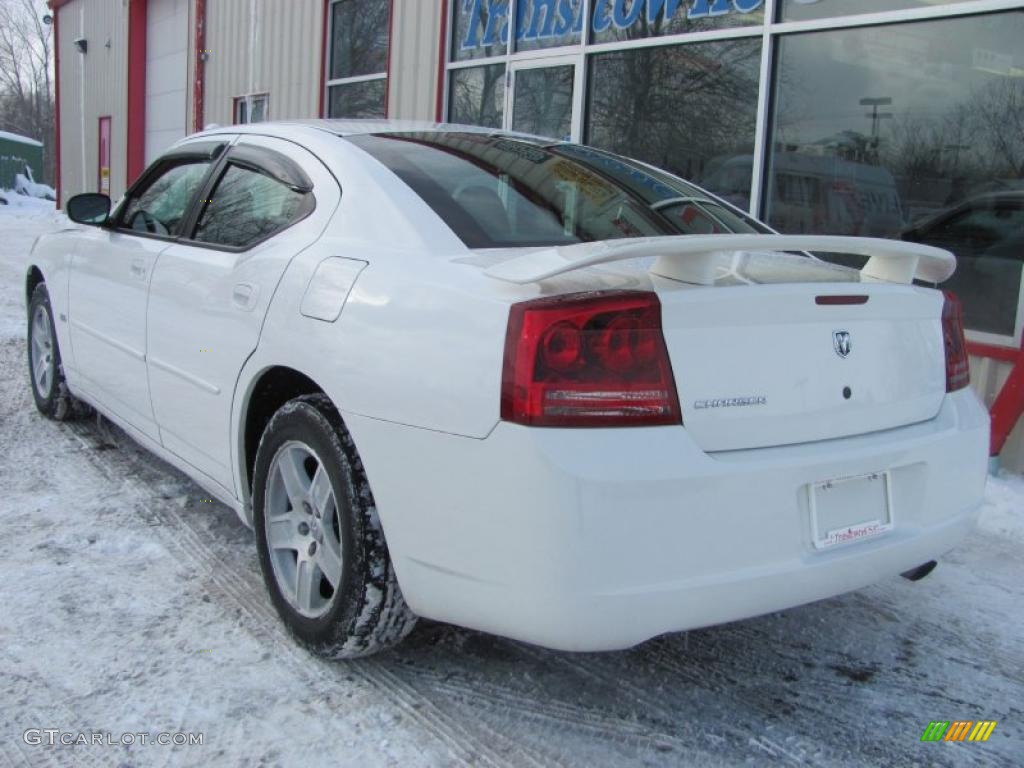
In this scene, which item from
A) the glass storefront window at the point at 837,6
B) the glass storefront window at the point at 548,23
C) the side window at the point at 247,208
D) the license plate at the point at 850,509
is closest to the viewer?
the license plate at the point at 850,509

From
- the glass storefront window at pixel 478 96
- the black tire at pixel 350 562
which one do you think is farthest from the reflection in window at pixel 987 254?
the glass storefront window at pixel 478 96

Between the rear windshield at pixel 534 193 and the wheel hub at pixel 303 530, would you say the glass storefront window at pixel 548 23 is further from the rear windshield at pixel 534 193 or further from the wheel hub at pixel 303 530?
the wheel hub at pixel 303 530

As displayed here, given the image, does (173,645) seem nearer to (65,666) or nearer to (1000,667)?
(65,666)

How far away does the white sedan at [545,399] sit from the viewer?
2074 millimetres

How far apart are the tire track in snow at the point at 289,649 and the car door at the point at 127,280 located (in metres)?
0.33

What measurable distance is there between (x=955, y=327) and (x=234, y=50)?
496 inches

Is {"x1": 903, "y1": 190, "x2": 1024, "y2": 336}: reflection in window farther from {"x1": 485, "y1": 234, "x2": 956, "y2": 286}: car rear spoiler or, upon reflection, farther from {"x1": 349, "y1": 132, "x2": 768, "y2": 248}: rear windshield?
{"x1": 485, "y1": 234, "x2": 956, "y2": 286}: car rear spoiler

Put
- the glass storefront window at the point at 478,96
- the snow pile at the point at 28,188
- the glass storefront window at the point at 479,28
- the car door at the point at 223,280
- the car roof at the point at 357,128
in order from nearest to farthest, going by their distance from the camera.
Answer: the car door at the point at 223,280 < the car roof at the point at 357,128 < the glass storefront window at the point at 479,28 < the glass storefront window at the point at 478,96 < the snow pile at the point at 28,188

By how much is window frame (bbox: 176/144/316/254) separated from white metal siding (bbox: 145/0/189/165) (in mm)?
→ 12578

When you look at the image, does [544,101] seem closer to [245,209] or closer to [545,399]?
[245,209]

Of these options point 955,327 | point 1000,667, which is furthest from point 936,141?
point 1000,667

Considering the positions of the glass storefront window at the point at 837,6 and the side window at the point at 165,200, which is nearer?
the side window at the point at 165,200

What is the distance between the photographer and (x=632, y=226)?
9.61ft

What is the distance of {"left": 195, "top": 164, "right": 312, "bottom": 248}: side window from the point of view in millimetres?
3054
